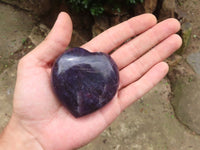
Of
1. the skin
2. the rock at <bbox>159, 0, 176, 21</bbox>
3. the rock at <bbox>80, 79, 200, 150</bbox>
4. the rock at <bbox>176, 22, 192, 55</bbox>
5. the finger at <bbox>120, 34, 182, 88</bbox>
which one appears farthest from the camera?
the rock at <bbox>176, 22, 192, 55</bbox>

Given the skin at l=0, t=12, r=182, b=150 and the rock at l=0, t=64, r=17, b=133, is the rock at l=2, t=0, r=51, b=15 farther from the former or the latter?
the skin at l=0, t=12, r=182, b=150

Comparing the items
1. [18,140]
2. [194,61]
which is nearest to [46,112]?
[18,140]

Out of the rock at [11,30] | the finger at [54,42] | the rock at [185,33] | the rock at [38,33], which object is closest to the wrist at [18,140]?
the finger at [54,42]

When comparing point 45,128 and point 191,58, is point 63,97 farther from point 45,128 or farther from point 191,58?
point 191,58

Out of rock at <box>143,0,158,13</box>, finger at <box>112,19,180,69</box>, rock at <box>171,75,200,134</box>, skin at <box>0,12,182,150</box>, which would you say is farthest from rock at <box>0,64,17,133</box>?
rock at <box>171,75,200,134</box>

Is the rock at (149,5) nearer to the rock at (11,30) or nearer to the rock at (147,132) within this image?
the rock at (147,132)

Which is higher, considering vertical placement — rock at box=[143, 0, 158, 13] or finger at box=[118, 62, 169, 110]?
rock at box=[143, 0, 158, 13]

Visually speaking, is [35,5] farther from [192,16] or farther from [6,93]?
[192,16]

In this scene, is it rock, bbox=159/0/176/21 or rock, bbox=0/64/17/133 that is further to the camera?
rock, bbox=159/0/176/21

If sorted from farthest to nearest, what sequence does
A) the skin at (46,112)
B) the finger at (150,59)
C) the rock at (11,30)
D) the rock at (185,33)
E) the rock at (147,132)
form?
the rock at (11,30), the rock at (185,33), the rock at (147,132), the finger at (150,59), the skin at (46,112)
